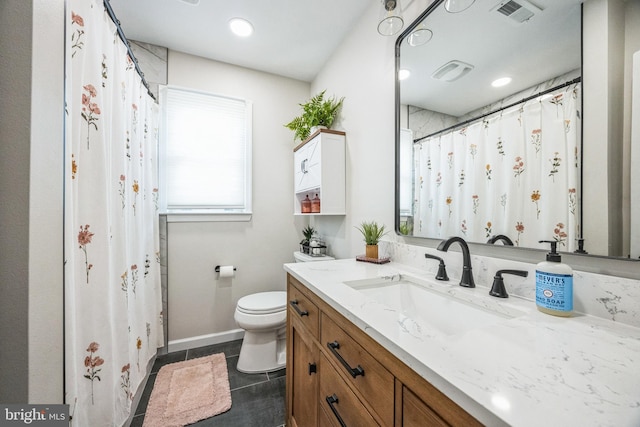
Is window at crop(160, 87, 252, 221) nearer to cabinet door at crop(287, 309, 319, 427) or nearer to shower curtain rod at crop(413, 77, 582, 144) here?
cabinet door at crop(287, 309, 319, 427)

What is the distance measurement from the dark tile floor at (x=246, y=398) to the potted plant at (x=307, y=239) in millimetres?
944

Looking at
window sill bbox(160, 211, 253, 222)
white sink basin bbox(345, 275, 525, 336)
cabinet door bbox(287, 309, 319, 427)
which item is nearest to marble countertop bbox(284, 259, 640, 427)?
white sink basin bbox(345, 275, 525, 336)

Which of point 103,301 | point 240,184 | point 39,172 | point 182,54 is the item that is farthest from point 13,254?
point 182,54

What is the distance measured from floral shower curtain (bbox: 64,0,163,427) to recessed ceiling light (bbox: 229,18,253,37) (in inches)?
30.4

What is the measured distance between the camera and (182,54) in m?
2.11

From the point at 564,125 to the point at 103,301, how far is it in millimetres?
1768

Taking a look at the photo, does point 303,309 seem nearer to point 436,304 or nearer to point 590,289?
point 436,304

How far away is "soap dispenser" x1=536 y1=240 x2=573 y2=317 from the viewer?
64 cm

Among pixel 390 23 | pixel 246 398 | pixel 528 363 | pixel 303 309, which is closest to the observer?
pixel 528 363

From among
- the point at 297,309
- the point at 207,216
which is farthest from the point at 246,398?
the point at 207,216

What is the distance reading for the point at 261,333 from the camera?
183cm

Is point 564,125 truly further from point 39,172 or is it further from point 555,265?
point 39,172

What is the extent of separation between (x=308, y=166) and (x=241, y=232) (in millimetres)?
901

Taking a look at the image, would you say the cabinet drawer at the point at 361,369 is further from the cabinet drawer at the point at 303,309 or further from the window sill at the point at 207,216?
the window sill at the point at 207,216
